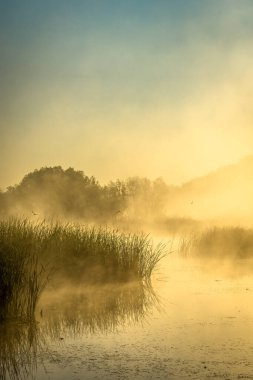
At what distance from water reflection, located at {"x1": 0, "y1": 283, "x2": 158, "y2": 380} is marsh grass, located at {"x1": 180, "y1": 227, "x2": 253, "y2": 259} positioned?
7.32m

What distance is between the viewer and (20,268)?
279 inches

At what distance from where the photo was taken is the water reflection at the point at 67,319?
5395 mm

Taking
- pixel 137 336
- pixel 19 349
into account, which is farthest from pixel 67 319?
pixel 19 349

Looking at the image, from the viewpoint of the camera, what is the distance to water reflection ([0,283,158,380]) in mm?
5395

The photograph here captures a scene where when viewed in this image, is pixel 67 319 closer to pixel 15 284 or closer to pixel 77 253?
pixel 15 284

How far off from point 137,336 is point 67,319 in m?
1.31

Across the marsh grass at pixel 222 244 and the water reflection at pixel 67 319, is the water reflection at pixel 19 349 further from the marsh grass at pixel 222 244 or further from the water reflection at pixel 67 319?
the marsh grass at pixel 222 244

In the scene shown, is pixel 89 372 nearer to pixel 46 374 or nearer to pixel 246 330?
pixel 46 374

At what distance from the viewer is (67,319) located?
23.5ft

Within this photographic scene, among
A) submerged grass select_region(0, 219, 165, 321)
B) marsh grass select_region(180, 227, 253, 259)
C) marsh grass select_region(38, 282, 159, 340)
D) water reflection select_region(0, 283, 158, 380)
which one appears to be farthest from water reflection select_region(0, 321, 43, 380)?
marsh grass select_region(180, 227, 253, 259)

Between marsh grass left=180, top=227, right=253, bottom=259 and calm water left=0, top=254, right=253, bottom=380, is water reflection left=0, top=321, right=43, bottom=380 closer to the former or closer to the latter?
calm water left=0, top=254, right=253, bottom=380

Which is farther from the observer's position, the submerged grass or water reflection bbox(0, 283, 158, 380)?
the submerged grass

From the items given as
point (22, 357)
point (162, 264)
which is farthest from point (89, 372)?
point (162, 264)

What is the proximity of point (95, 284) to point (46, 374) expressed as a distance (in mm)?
5127
